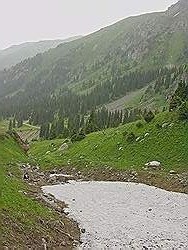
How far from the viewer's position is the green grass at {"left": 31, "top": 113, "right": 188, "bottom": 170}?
63.1m

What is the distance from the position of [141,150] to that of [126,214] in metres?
28.6

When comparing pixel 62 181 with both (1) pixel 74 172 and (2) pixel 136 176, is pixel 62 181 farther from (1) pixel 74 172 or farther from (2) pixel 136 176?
(2) pixel 136 176

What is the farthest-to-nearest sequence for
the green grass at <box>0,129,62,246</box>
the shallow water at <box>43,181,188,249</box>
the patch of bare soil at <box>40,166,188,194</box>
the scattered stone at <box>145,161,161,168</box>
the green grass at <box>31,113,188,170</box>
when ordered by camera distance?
the green grass at <box>31,113,188,170</box>, the scattered stone at <box>145,161,161,168</box>, the patch of bare soil at <box>40,166,188,194</box>, the shallow water at <box>43,181,188,249</box>, the green grass at <box>0,129,62,246</box>

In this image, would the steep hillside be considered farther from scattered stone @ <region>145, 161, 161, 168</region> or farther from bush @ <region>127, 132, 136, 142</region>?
bush @ <region>127, 132, 136, 142</region>

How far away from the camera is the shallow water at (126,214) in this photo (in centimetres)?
3192

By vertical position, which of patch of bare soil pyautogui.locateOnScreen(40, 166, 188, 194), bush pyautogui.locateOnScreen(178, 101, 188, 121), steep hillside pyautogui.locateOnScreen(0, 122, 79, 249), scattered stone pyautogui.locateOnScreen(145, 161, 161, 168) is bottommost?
scattered stone pyautogui.locateOnScreen(145, 161, 161, 168)

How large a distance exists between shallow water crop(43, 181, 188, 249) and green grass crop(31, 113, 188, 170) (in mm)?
9711

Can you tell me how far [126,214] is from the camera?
132 ft

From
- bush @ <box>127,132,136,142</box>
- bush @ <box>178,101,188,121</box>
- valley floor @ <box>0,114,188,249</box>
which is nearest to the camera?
valley floor @ <box>0,114,188,249</box>

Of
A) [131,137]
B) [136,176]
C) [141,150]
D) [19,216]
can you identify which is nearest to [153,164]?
[136,176]

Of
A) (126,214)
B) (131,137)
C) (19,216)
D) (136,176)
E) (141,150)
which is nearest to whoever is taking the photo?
(19,216)

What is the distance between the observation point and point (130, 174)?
5897 centimetres

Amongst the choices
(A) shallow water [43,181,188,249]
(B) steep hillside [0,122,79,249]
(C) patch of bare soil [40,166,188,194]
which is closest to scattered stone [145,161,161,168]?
(C) patch of bare soil [40,166,188,194]

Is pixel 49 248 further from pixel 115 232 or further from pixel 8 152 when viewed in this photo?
pixel 8 152
